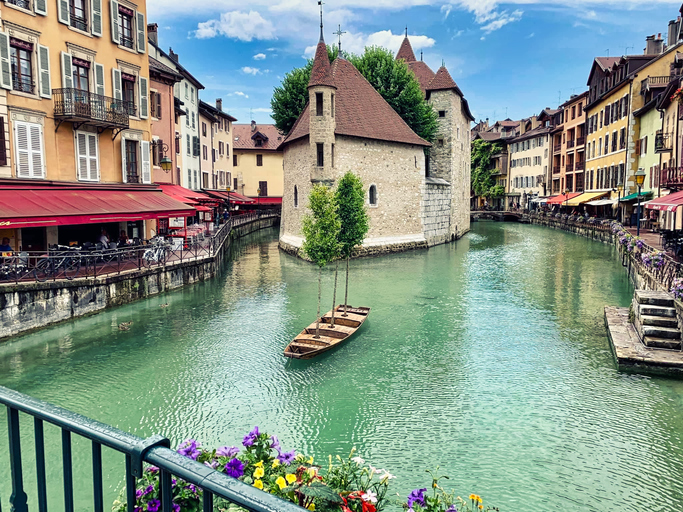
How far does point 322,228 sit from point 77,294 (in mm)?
8299

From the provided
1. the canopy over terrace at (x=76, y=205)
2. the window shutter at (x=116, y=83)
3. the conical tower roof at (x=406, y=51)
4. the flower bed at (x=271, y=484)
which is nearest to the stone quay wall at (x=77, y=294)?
the canopy over terrace at (x=76, y=205)

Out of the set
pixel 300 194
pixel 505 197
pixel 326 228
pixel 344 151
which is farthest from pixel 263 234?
pixel 505 197

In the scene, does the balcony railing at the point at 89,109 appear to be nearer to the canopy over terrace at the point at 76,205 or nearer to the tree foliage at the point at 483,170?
the canopy over terrace at the point at 76,205

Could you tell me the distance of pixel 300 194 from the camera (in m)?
35.3

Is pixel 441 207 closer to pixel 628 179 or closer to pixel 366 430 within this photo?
pixel 628 179

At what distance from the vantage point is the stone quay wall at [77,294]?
48.2ft

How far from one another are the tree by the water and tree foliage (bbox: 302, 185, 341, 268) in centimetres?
2564

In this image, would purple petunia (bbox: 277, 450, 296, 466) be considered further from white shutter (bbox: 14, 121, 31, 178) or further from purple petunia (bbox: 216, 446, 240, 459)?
white shutter (bbox: 14, 121, 31, 178)

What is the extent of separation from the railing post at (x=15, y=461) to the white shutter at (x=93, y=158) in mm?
21114

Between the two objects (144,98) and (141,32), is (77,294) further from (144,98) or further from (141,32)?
(141,32)

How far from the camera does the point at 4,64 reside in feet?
56.5

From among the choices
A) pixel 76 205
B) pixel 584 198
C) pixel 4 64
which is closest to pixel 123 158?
pixel 76 205

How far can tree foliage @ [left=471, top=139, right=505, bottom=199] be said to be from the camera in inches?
3157

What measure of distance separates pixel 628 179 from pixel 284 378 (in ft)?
129
